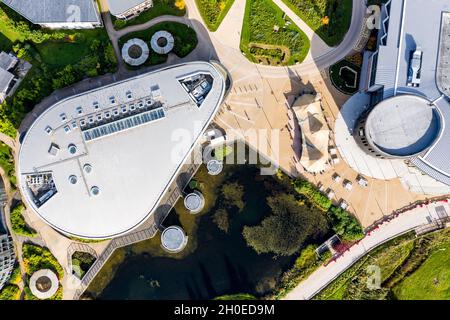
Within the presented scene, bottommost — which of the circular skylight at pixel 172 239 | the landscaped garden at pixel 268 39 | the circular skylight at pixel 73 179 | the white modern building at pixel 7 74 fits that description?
the circular skylight at pixel 172 239

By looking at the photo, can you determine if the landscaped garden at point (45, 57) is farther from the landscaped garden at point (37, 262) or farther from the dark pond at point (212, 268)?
the dark pond at point (212, 268)

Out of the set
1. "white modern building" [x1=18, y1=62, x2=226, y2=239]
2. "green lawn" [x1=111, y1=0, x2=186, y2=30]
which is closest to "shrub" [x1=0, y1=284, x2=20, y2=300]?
"white modern building" [x1=18, y1=62, x2=226, y2=239]

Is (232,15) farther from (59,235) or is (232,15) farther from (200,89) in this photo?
(59,235)

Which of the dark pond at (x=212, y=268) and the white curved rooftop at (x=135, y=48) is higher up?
the white curved rooftop at (x=135, y=48)

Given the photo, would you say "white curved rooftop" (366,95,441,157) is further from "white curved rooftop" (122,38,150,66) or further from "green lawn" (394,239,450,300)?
"white curved rooftop" (122,38,150,66)

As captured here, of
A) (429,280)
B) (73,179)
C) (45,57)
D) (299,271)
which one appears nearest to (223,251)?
(299,271)

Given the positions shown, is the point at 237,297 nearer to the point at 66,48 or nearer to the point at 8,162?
the point at 8,162

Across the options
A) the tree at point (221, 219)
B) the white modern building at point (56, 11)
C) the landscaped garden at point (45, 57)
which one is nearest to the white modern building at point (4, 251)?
the landscaped garden at point (45, 57)

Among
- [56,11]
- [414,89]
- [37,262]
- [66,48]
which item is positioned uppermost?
[414,89]
